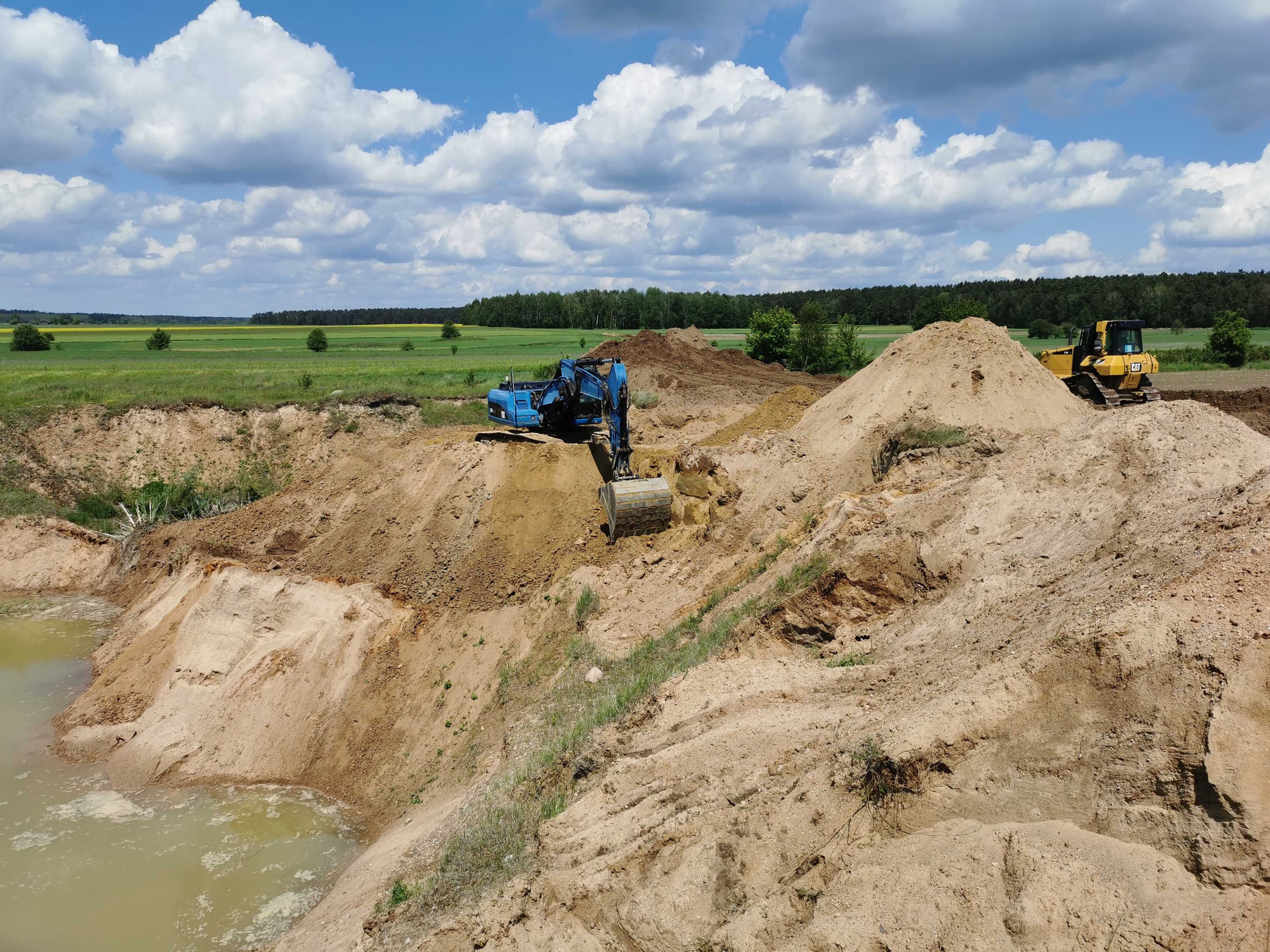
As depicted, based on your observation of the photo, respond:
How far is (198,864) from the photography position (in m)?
12.6

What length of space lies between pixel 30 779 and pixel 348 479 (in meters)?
10.2

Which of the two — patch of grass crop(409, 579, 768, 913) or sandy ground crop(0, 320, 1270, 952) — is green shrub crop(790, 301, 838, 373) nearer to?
sandy ground crop(0, 320, 1270, 952)

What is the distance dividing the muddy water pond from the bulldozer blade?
7.46 m

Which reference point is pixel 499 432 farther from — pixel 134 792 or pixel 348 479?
pixel 134 792

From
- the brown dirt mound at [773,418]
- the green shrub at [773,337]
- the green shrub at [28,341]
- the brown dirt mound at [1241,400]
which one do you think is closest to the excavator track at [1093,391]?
the brown dirt mound at [1241,400]

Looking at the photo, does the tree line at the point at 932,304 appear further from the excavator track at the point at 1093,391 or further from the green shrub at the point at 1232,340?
the excavator track at the point at 1093,391

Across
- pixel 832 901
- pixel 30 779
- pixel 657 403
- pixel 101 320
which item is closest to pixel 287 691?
pixel 30 779

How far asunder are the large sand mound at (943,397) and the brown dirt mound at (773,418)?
2314mm

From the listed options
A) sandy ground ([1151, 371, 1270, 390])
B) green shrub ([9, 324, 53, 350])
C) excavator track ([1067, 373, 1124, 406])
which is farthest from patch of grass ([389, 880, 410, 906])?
green shrub ([9, 324, 53, 350])

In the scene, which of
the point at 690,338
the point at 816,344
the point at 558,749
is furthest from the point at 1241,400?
the point at 558,749

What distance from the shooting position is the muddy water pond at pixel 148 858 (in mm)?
11211

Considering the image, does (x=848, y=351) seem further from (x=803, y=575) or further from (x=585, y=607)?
(x=803, y=575)

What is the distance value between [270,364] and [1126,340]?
5212cm

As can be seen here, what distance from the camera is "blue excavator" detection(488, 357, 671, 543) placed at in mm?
16641
